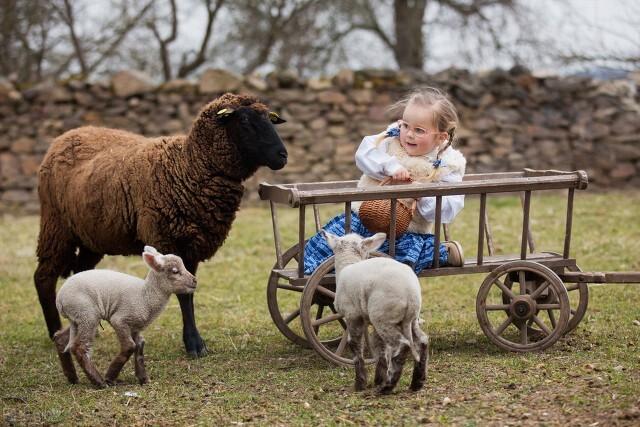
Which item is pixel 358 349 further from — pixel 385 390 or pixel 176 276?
pixel 176 276

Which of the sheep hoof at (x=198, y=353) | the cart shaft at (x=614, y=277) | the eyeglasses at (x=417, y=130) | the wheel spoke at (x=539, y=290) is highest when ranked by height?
the eyeglasses at (x=417, y=130)

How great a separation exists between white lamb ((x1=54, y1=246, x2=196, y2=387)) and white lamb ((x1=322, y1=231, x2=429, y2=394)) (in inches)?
39.6

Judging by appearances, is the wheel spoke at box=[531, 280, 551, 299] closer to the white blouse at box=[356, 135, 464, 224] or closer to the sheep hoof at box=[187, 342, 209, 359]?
the white blouse at box=[356, 135, 464, 224]

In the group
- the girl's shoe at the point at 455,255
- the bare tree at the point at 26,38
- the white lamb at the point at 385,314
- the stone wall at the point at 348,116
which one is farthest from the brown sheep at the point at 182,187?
the bare tree at the point at 26,38

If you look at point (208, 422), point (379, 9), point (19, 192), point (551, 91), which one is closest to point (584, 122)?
point (551, 91)

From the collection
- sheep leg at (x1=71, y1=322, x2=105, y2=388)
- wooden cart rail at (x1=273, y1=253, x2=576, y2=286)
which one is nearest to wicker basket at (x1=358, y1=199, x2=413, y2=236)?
wooden cart rail at (x1=273, y1=253, x2=576, y2=286)

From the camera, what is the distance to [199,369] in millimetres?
5492

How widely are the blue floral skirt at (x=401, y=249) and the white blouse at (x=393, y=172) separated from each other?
0.54ft

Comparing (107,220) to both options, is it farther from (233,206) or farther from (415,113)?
(415,113)

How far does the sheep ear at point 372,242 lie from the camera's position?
4.88 m

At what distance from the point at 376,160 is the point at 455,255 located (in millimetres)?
784

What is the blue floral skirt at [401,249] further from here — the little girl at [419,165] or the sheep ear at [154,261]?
the sheep ear at [154,261]

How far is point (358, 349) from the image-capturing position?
15.4ft

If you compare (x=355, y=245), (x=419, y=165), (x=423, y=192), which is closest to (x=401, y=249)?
(x=423, y=192)
